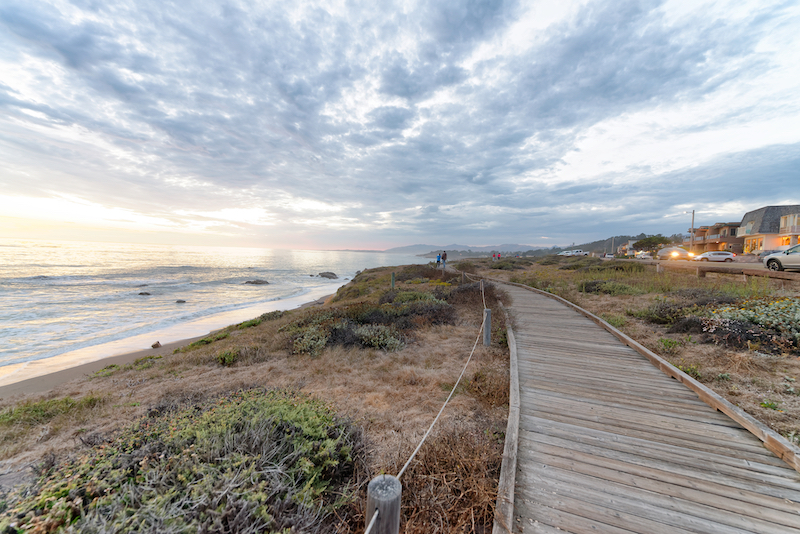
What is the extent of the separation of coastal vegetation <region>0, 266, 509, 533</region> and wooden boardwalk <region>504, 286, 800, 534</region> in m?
0.52

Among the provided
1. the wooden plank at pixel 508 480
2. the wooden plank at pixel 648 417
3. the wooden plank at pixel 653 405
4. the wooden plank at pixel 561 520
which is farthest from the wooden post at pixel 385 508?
the wooden plank at pixel 653 405

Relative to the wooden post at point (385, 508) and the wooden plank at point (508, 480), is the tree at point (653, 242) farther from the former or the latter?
the wooden post at point (385, 508)

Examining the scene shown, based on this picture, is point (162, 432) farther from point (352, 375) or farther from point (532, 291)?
point (532, 291)

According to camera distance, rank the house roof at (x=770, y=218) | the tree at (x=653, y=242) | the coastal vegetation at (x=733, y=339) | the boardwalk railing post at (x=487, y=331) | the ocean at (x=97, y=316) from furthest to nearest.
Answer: the tree at (x=653, y=242)
the house roof at (x=770, y=218)
the ocean at (x=97, y=316)
the boardwalk railing post at (x=487, y=331)
the coastal vegetation at (x=733, y=339)

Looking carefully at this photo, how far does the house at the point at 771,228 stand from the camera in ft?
133

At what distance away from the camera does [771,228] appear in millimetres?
44875

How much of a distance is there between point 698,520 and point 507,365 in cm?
405

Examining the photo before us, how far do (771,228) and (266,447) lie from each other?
72.3 m

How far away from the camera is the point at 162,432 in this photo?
314cm

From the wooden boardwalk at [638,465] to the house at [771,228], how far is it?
60501 millimetres

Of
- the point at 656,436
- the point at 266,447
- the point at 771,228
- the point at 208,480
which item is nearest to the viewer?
the point at 208,480

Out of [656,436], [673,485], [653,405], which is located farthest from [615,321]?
[673,485]

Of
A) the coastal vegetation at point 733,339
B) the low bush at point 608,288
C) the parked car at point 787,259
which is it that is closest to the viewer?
the coastal vegetation at point 733,339

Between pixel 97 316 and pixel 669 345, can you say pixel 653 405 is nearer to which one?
pixel 669 345
